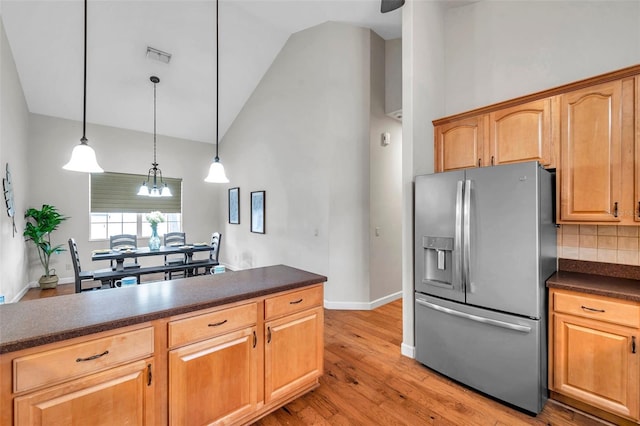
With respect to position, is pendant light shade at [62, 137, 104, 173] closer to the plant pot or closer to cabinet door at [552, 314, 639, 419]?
cabinet door at [552, 314, 639, 419]

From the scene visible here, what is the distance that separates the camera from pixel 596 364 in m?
1.82

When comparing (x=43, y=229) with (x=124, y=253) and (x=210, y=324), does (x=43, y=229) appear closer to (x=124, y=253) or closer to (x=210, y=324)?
(x=124, y=253)

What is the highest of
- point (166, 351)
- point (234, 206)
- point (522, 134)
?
point (522, 134)

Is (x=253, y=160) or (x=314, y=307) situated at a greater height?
(x=253, y=160)

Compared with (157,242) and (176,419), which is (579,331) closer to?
(176,419)

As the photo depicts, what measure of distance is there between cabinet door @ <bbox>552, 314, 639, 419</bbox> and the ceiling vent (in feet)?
19.4

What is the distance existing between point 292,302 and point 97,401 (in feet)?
3.55

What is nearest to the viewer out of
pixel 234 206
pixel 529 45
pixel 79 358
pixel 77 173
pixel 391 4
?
pixel 79 358

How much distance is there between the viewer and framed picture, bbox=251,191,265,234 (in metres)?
5.38

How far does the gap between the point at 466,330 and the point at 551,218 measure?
110cm

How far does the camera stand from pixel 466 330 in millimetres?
2205

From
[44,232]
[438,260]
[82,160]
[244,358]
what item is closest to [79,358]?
[244,358]

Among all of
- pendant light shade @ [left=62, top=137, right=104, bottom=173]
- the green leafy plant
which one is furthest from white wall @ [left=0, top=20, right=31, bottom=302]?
pendant light shade @ [left=62, top=137, right=104, bottom=173]

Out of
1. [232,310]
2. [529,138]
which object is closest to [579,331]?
[529,138]
